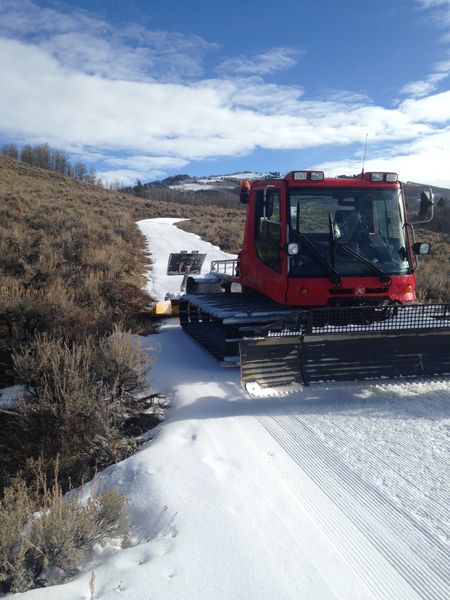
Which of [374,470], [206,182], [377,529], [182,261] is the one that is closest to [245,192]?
[182,261]

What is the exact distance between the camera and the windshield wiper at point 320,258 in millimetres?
6465

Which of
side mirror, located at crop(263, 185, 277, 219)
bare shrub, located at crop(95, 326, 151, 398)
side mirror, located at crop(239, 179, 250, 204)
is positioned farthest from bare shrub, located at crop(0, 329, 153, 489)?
side mirror, located at crop(239, 179, 250, 204)

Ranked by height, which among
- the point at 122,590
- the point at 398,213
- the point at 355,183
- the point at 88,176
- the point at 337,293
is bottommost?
the point at 122,590

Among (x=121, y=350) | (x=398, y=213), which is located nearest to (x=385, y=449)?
(x=121, y=350)

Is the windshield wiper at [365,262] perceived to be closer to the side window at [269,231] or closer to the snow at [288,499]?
the side window at [269,231]

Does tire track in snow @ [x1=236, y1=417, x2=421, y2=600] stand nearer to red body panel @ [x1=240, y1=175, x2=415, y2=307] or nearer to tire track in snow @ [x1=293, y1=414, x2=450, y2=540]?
tire track in snow @ [x1=293, y1=414, x2=450, y2=540]

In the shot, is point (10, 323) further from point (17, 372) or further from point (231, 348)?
point (231, 348)

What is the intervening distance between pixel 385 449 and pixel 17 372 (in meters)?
3.98

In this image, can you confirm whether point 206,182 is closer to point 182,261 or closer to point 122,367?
point 182,261

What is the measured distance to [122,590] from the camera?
264cm

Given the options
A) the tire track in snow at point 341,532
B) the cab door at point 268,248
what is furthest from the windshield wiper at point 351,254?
the tire track in snow at point 341,532

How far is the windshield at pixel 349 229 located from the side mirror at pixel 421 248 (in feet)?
0.54

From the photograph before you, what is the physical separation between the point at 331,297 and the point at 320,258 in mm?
529

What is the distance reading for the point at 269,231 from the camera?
287 inches
